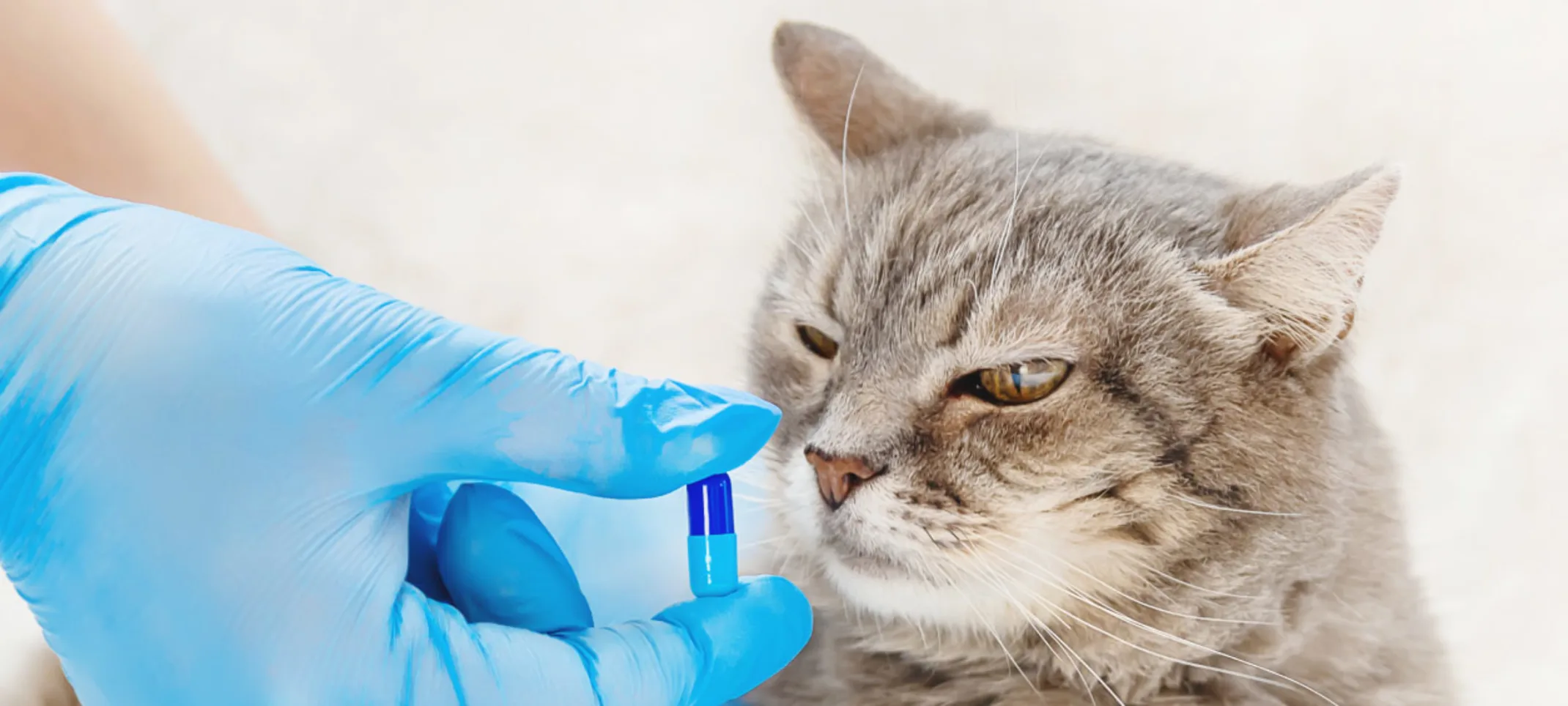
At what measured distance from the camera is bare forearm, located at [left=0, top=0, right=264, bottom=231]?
3.70 feet

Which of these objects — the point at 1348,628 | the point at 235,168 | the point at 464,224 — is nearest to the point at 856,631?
the point at 1348,628

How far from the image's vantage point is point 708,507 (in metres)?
0.77

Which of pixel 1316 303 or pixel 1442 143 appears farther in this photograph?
pixel 1442 143

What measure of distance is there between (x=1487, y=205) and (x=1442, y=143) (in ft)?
0.31

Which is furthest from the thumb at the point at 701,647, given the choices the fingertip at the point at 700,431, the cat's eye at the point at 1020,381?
the cat's eye at the point at 1020,381

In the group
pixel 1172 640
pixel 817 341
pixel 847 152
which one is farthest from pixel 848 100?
pixel 1172 640

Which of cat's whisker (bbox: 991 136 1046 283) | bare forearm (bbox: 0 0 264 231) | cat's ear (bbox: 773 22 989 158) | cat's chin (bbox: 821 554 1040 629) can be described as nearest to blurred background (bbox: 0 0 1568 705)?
cat's ear (bbox: 773 22 989 158)

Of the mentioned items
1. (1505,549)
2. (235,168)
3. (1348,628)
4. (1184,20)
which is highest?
(1184,20)

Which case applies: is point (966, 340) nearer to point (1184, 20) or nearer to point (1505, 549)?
point (1184, 20)

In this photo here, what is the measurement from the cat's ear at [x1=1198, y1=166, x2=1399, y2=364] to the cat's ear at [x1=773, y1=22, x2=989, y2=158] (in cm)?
37

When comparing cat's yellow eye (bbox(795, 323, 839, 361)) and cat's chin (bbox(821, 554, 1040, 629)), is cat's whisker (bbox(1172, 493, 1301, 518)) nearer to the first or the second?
cat's chin (bbox(821, 554, 1040, 629))

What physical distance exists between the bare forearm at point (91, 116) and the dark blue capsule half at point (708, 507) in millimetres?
860

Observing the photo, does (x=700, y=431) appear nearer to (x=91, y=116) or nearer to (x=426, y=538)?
(x=426, y=538)

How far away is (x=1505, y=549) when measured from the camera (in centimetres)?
131
